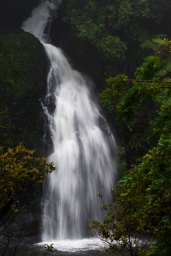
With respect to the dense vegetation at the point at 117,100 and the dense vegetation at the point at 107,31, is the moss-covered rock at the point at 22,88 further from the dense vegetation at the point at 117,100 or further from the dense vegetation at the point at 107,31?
the dense vegetation at the point at 107,31

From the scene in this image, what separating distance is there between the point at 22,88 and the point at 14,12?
10.6m

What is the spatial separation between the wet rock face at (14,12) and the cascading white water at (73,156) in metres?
4.82

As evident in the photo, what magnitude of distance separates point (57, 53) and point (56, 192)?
1045 cm

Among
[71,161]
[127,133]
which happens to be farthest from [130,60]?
[71,161]

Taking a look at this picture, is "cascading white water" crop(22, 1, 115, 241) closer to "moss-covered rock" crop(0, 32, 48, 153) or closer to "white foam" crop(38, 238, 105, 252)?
"white foam" crop(38, 238, 105, 252)

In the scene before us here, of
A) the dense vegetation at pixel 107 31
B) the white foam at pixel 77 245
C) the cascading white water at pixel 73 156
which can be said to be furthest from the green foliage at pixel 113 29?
the white foam at pixel 77 245

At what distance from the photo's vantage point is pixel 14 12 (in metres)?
25.2

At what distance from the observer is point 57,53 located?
2189cm

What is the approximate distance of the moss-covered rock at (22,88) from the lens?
16.0 metres

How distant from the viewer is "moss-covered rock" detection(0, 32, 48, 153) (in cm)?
1603

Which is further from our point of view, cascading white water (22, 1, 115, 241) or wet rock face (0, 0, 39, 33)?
wet rock face (0, 0, 39, 33)

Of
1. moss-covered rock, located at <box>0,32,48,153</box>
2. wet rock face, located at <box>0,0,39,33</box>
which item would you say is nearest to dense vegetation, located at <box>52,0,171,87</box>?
wet rock face, located at <box>0,0,39,33</box>

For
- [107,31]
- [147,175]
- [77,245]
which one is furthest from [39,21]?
[147,175]

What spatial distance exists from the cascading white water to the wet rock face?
15.8ft
